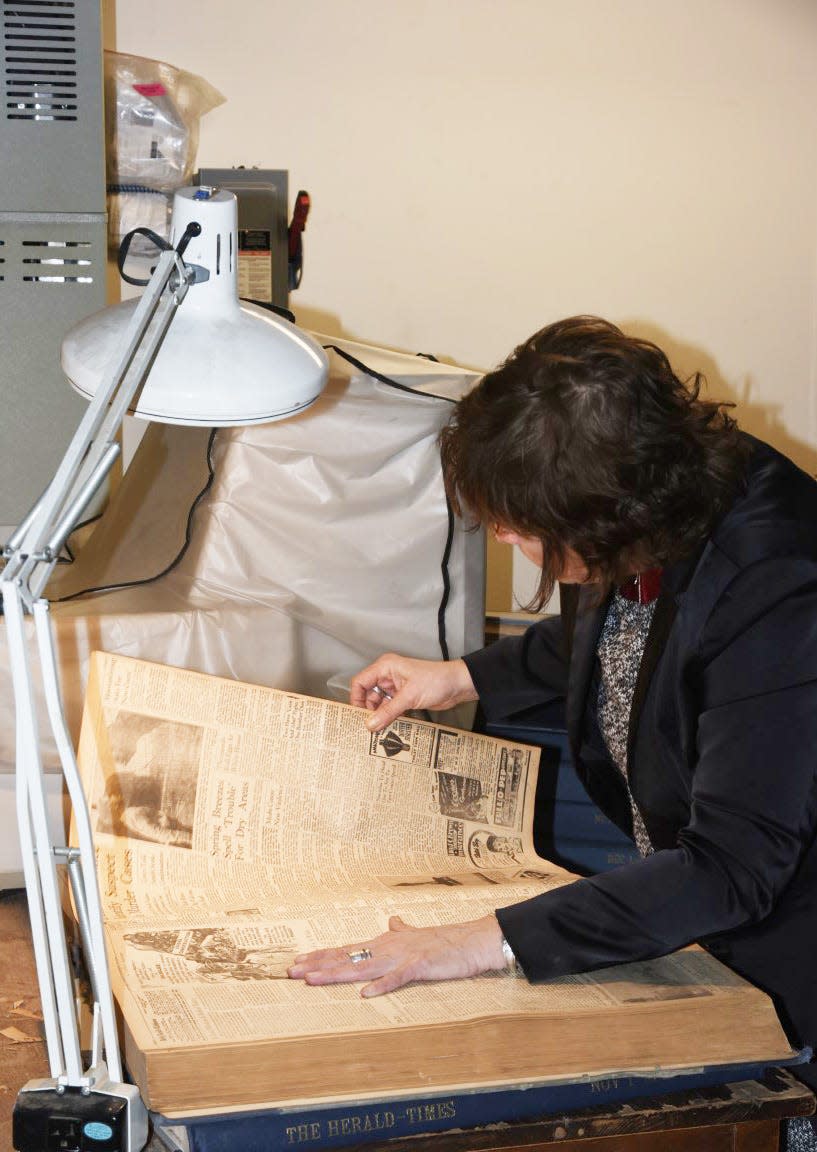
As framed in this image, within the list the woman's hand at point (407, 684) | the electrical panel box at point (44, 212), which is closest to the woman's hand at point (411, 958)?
the woman's hand at point (407, 684)

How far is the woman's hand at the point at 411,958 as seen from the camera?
837 mm

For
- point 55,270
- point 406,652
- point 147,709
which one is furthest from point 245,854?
point 55,270

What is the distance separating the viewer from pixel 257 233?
8.05 ft

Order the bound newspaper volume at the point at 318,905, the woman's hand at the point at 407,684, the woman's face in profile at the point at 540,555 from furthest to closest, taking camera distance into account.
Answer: the woman's hand at the point at 407,684, the woman's face in profile at the point at 540,555, the bound newspaper volume at the point at 318,905

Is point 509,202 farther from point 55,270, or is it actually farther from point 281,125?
point 55,270

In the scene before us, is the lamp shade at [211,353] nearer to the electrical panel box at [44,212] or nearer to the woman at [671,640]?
the woman at [671,640]

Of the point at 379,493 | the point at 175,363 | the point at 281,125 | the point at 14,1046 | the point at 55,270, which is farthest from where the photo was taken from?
the point at 281,125

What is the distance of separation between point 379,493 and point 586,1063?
32.7 inches

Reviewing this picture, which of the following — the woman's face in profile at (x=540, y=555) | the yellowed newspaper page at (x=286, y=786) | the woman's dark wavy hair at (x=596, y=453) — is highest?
the woman's dark wavy hair at (x=596, y=453)

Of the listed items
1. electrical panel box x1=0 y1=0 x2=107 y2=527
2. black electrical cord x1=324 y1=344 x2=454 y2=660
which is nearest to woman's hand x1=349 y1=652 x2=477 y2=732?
black electrical cord x1=324 y1=344 x2=454 y2=660

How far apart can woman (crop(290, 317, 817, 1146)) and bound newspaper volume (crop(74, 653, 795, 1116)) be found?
4 cm

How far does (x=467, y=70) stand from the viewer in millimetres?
2643

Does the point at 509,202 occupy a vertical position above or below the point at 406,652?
above

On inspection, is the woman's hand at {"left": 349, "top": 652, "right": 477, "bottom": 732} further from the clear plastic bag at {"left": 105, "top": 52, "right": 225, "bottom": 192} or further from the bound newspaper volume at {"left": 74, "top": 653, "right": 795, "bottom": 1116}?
the clear plastic bag at {"left": 105, "top": 52, "right": 225, "bottom": 192}
